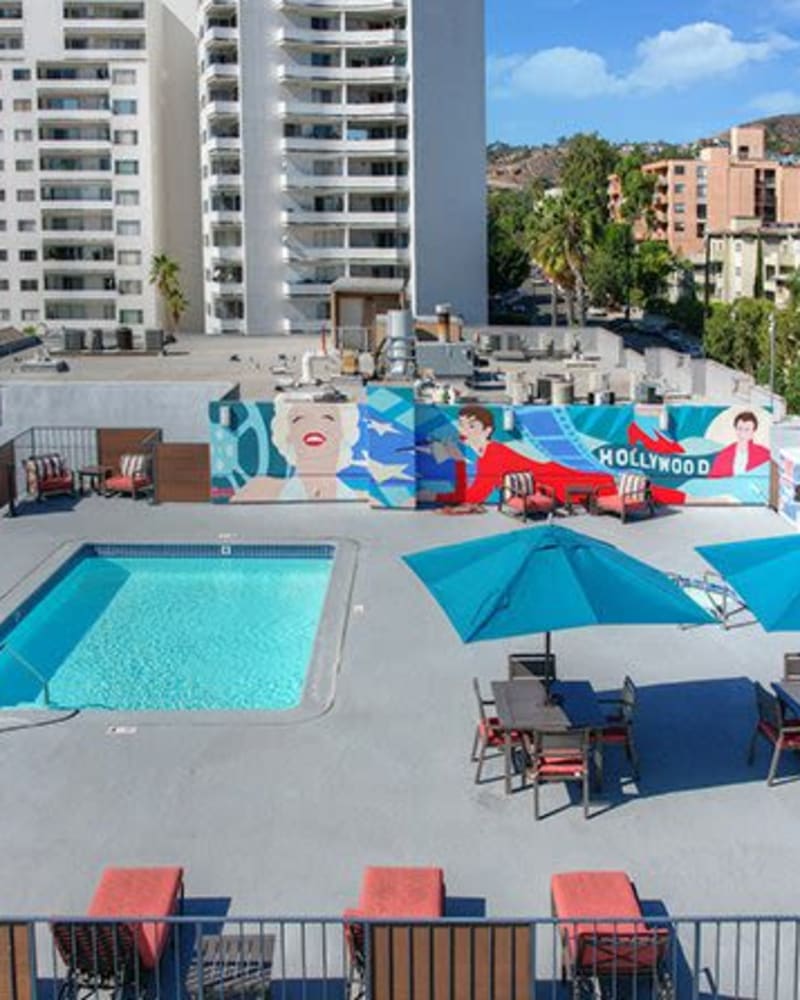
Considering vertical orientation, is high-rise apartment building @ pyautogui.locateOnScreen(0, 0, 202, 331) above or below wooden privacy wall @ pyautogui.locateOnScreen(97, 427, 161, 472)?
above

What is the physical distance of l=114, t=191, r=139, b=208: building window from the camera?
278ft

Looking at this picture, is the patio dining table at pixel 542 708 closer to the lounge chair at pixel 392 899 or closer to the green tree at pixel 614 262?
the lounge chair at pixel 392 899

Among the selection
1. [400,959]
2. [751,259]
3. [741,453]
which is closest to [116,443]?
[741,453]

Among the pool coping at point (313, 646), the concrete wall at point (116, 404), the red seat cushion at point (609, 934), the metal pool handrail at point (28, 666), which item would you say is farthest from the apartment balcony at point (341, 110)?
the red seat cushion at point (609, 934)

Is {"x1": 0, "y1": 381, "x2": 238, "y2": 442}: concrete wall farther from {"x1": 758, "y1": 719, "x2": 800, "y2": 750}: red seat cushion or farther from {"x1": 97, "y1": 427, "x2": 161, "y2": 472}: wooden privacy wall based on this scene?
{"x1": 758, "y1": 719, "x2": 800, "y2": 750}: red seat cushion

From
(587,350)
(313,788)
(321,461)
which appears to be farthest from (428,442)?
(587,350)

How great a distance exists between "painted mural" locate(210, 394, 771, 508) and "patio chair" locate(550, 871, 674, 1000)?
16.7 metres

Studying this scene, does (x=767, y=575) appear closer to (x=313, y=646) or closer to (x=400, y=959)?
(x=400, y=959)

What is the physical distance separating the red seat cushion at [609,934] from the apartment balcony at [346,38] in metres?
71.0

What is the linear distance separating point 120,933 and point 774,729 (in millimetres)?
6936

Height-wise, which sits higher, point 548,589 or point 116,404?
point 116,404

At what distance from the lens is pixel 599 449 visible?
1024 inches

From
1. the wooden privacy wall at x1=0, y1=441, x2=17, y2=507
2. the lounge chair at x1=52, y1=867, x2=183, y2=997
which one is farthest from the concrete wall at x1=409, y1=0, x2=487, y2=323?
the lounge chair at x1=52, y1=867, x2=183, y2=997

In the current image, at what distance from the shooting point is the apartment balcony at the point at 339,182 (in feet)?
249
